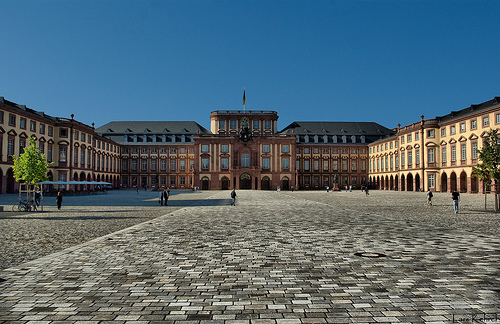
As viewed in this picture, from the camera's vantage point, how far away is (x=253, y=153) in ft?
281

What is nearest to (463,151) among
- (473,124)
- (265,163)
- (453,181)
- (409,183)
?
(473,124)

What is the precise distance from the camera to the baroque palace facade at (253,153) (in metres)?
62.4

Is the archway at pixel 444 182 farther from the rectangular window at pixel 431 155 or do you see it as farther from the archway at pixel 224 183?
the archway at pixel 224 183

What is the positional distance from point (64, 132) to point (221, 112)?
123 feet

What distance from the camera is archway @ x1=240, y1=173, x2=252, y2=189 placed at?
84875 millimetres

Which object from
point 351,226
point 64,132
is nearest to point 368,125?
point 64,132

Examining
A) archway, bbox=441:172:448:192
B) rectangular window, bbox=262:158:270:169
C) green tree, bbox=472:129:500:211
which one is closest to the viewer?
green tree, bbox=472:129:500:211

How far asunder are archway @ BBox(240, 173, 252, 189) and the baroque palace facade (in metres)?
0.23

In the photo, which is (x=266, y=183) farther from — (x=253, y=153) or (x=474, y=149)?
(x=474, y=149)

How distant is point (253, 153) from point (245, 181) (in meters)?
6.69

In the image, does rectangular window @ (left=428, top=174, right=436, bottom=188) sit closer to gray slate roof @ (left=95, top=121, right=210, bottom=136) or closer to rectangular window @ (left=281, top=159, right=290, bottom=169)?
rectangular window @ (left=281, top=159, right=290, bottom=169)

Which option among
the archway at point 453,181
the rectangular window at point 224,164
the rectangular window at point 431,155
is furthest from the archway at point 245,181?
the archway at point 453,181

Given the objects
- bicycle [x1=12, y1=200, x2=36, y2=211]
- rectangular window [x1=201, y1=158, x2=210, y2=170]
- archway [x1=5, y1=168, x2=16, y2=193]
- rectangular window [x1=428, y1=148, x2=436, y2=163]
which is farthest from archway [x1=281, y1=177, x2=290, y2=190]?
bicycle [x1=12, y1=200, x2=36, y2=211]

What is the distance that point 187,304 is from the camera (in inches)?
221
